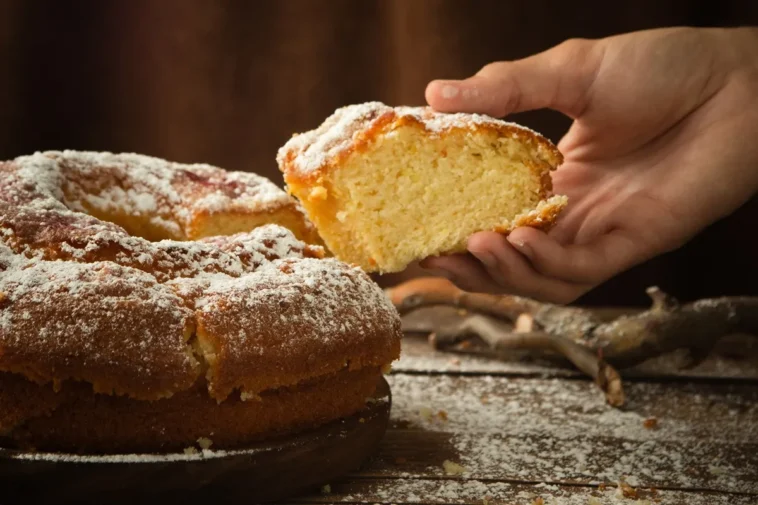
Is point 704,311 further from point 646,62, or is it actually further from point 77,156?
point 77,156

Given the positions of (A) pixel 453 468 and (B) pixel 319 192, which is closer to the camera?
(A) pixel 453 468

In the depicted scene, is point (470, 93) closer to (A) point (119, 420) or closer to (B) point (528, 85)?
(B) point (528, 85)

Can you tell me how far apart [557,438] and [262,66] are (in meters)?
2.76

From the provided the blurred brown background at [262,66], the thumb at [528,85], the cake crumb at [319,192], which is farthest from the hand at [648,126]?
the blurred brown background at [262,66]

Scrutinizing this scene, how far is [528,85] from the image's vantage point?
2.12m

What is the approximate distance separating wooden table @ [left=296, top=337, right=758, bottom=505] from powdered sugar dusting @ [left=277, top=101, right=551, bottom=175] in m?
0.63

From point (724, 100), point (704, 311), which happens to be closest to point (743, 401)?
point (704, 311)

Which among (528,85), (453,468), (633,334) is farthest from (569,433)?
(528,85)

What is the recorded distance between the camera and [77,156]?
196cm

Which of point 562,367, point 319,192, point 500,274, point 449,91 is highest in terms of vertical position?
point 449,91

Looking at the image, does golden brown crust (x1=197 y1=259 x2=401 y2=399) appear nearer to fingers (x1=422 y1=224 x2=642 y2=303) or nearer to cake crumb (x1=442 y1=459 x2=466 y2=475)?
cake crumb (x1=442 y1=459 x2=466 y2=475)

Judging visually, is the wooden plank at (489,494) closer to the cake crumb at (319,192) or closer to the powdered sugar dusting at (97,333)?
the powdered sugar dusting at (97,333)

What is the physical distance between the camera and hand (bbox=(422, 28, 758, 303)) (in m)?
2.13

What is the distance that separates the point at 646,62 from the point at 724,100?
0.82 feet
